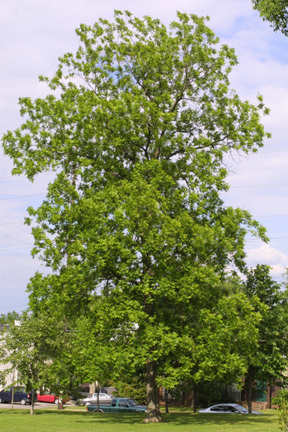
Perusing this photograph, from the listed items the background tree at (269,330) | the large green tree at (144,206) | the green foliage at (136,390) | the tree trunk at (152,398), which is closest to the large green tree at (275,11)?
the large green tree at (144,206)

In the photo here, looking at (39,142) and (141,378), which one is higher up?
(39,142)

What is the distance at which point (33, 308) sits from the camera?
26031 millimetres

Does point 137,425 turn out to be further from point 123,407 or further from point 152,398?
point 123,407

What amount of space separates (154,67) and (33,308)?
12340 millimetres

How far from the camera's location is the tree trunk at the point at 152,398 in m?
26.2

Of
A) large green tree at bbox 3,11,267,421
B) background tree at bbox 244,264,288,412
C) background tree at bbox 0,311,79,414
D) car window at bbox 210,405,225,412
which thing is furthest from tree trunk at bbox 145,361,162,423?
car window at bbox 210,405,225,412

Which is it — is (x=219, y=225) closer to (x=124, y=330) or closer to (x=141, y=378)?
(x=124, y=330)

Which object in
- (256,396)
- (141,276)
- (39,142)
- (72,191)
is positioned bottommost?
(256,396)

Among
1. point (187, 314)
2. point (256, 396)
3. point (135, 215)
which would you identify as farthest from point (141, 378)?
point (135, 215)

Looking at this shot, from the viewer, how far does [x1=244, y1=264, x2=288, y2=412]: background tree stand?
122ft

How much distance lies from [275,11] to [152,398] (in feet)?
56.2

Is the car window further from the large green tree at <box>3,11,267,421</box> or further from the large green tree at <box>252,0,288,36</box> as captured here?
the large green tree at <box>252,0,288,36</box>

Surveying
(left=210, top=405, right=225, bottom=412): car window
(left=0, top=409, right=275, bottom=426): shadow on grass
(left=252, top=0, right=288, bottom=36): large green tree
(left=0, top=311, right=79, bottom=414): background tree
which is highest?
(left=252, top=0, right=288, bottom=36): large green tree

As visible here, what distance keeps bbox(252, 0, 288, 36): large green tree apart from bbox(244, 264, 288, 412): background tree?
20.9m
